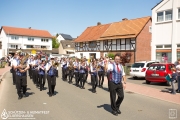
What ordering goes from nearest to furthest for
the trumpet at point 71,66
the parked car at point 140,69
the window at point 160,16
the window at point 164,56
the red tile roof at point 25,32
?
the trumpet at point 71,66
the parked car at point 140,69
the window at point 164,56
the window at point 160,16
the red tile roof at point 25,32

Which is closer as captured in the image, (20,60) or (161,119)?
(161,119)

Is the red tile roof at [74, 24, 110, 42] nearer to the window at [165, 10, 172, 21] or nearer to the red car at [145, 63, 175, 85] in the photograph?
the window at [165, 10, 172, 21]

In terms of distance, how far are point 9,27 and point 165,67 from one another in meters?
56.2

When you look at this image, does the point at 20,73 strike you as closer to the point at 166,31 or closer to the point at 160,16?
the point at 166,31

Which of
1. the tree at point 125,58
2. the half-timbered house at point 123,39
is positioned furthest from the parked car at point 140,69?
the half-timbered house at point 123,39

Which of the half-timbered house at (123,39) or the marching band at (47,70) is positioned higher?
the half-timbered house at (123,39)

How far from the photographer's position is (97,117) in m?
6.17

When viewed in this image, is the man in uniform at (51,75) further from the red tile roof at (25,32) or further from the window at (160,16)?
the red tile roof at (25,32)

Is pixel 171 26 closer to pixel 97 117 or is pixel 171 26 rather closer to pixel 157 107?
pixel 157 107

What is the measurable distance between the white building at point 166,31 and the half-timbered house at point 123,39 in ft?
18.0

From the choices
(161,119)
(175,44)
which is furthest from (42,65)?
(175,44)

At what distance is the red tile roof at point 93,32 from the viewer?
129 feet

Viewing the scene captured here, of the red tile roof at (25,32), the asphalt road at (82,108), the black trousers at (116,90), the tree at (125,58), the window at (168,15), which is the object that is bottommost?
the asphalt road at (82,108)

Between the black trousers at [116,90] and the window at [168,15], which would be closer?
the black trousers at [116,90]
